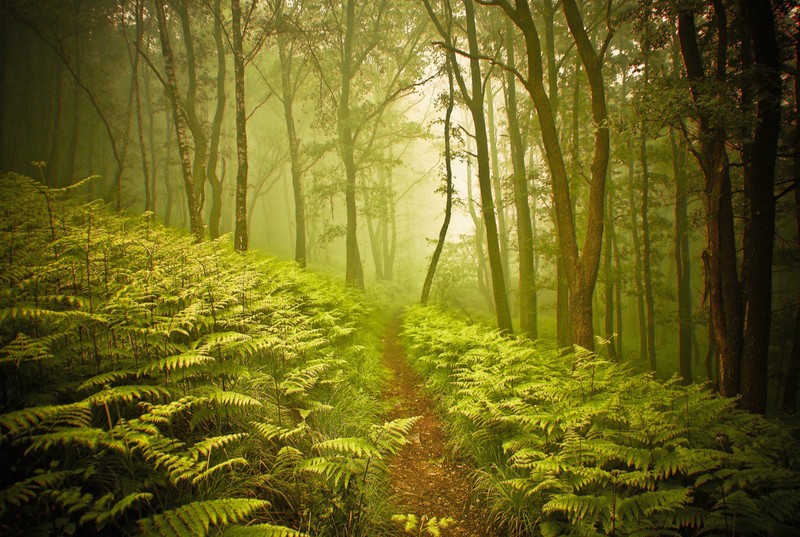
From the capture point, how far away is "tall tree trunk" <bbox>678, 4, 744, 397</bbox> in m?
6.99

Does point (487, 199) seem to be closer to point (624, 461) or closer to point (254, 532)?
point (624, 461)

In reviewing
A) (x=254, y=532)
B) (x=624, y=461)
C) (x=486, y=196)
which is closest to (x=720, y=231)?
(x=486, y=196)

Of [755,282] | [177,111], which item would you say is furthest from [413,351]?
[177,111]

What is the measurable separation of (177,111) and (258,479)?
12.2m

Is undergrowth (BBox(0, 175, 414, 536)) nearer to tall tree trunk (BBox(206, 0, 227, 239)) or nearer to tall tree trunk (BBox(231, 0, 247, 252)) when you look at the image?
tall tree trunk (BBox(231, 0, 247, 252))

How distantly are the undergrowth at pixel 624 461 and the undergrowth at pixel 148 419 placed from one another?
61.2 inches

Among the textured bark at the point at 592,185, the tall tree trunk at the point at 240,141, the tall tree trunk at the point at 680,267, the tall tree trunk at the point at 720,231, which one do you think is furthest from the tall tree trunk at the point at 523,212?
the tall tree trunk at the point at 240,141

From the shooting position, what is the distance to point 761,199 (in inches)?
245

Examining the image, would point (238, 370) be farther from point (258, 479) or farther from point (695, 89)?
point (695, 89)

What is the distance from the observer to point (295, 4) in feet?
60.0

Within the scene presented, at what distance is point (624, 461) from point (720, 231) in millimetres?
6885

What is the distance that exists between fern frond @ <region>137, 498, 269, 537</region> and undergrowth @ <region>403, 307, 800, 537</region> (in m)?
2.68

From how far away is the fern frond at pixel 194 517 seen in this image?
2139 mm

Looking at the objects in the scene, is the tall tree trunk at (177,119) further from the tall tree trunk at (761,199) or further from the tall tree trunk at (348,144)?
the tall tree trunk at (761,199)
